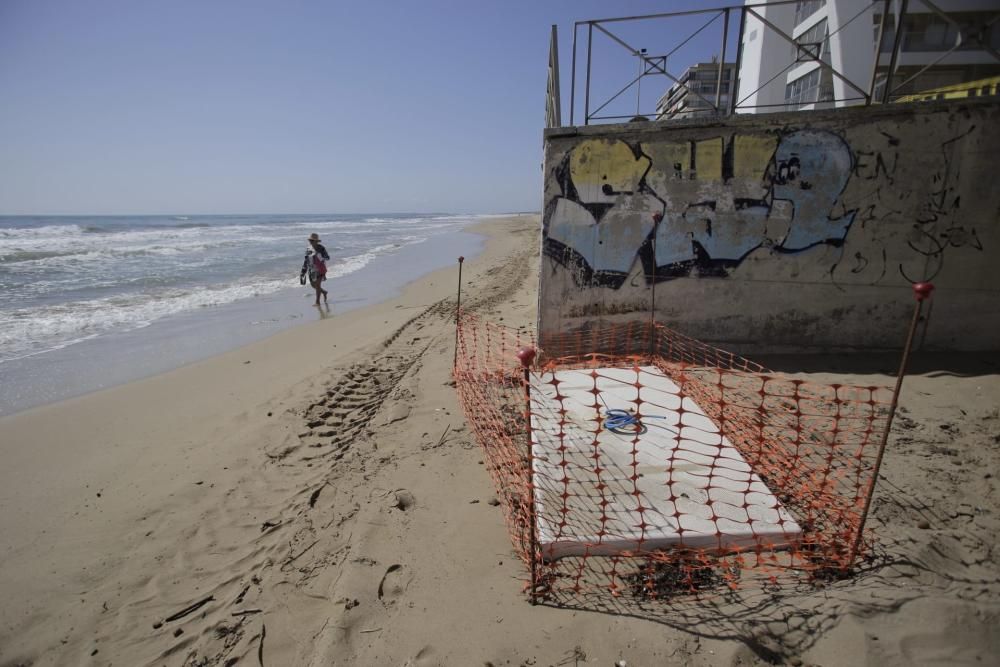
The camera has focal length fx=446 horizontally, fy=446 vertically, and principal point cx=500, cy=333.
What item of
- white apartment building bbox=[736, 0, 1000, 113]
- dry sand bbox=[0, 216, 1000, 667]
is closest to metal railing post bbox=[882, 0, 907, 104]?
dry sand bbox=[0, 216, 1000, 667]

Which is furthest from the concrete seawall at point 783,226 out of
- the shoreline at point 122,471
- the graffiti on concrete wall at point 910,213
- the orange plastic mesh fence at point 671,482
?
the shoreline at point 122,471

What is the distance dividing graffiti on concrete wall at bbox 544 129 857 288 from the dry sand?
2.22m

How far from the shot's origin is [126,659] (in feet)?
8.63

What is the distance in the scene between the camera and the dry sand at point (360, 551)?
241 centimetres

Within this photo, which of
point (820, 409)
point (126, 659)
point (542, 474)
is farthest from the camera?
point (820, 409)

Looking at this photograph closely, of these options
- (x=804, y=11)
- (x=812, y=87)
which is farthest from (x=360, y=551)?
(x=804, y=11)

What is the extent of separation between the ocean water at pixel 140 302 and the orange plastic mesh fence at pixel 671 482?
6.18 m

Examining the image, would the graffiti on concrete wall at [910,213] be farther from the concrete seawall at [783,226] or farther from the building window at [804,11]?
the building window at [804,11]

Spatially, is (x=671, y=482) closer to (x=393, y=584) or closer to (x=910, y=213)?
(x=393, y=584)

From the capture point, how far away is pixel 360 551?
322 centimetres

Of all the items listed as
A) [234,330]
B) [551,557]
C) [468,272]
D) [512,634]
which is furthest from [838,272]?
Answer: [468,272]

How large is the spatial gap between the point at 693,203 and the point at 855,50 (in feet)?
70.1

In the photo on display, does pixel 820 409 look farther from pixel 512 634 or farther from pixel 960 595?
pixel 512 634

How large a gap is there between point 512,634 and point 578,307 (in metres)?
4.61
